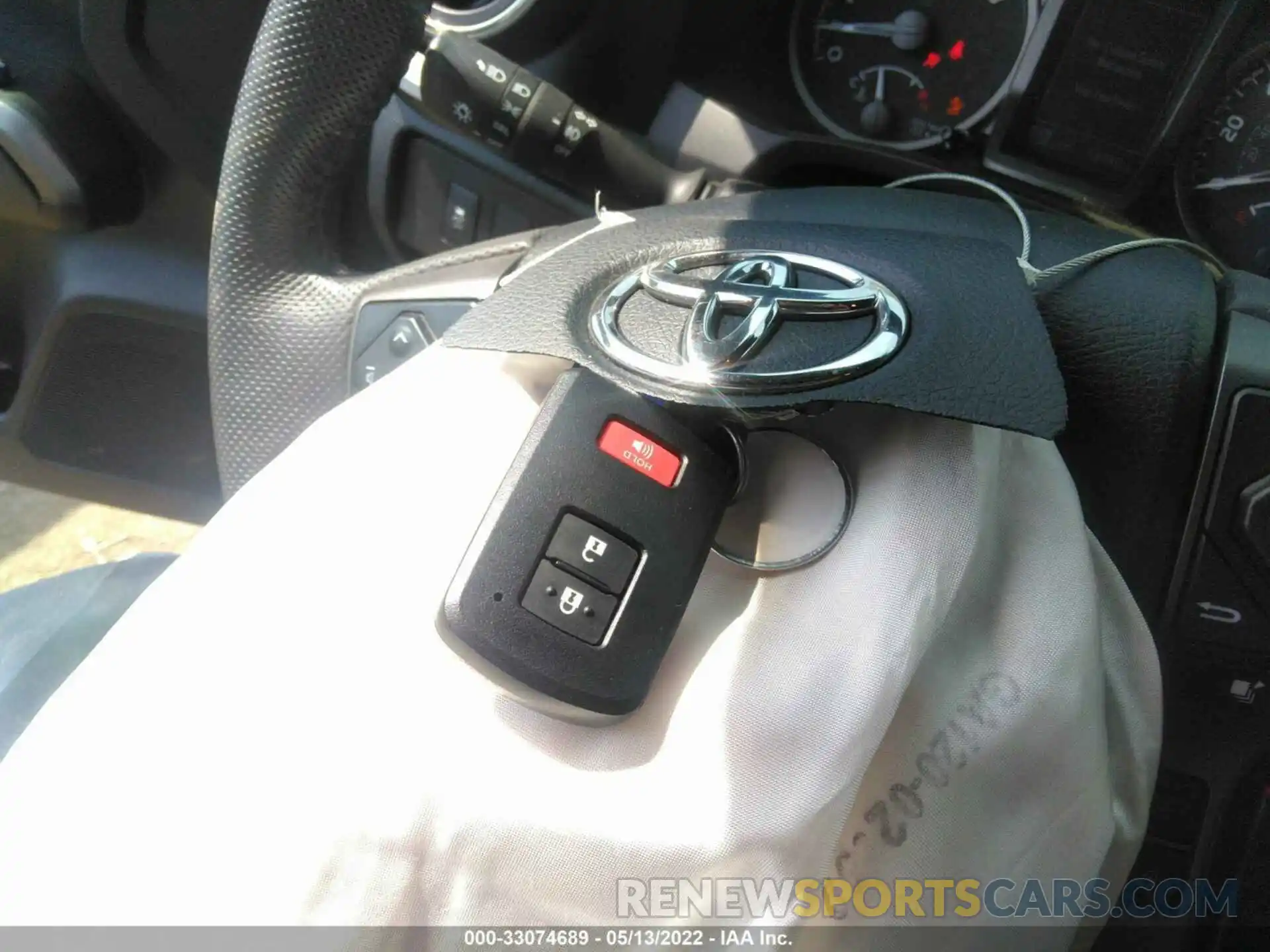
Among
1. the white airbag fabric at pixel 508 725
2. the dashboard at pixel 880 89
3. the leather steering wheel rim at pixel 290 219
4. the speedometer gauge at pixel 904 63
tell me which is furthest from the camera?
the speedometer gauge at pixel 904 63

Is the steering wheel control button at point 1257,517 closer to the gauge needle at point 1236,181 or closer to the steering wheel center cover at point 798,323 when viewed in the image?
the steering wheel center cover at point 798,323

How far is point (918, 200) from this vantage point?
1.74ft

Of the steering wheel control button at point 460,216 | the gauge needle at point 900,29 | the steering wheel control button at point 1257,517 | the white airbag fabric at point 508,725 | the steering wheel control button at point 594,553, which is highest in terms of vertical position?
the gauge needle at point 900,29

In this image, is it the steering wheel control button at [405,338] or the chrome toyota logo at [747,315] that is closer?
the chrome toyota logo at [747,315]

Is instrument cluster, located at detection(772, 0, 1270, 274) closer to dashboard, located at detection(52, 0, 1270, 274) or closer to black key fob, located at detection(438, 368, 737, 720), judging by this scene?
dashboard, located at detection(52, 0, 1270, 274)

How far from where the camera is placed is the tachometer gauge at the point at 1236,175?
2.40ft

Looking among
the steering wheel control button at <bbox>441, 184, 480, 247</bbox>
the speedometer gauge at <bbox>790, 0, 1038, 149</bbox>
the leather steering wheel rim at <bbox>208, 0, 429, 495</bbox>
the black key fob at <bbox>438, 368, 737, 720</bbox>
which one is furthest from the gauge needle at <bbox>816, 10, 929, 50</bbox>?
the black key fob at <bbox>438, 368, 737, 720</bbox>

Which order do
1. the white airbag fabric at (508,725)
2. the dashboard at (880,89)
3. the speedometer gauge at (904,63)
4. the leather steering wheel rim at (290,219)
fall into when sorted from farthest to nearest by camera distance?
the speedometer gauge at (904,63), the dashboard at (880,89), the leather steering wheel rim at (290,219), the white airbag fabric at (508,725)

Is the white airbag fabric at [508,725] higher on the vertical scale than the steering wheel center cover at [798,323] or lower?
lower

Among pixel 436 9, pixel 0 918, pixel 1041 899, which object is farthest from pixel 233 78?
pixel 1041 899

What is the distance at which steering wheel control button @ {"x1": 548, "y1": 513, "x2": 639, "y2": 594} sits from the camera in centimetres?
32

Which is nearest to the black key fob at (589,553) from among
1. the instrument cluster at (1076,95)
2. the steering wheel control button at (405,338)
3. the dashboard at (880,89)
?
the steering wheel control button at (405,338)

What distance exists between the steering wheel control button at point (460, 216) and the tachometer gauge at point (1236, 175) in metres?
0.55

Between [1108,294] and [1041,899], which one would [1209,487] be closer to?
[1108,294]
